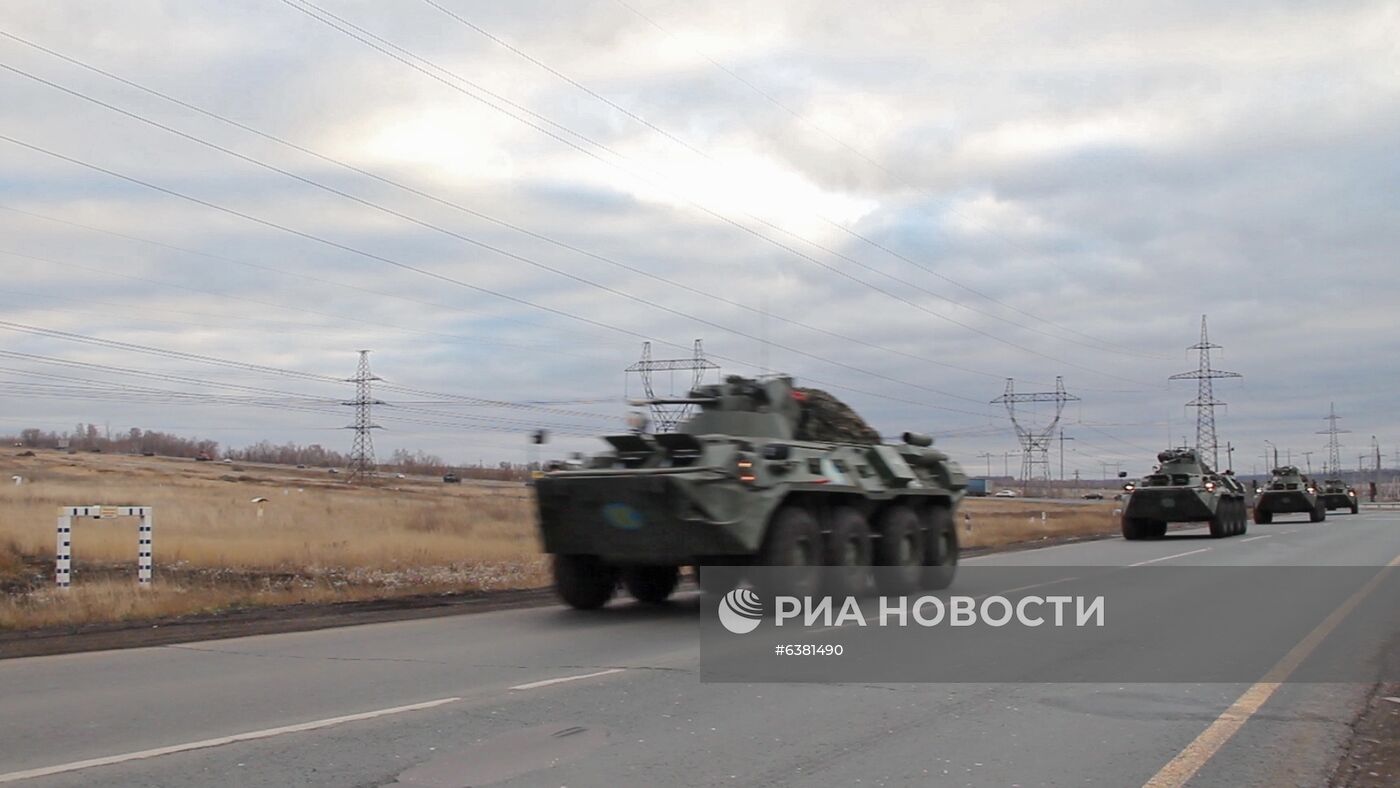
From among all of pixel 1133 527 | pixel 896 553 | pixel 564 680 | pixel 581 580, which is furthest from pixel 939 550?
pixel 1133 527

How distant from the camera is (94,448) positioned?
119375 mm

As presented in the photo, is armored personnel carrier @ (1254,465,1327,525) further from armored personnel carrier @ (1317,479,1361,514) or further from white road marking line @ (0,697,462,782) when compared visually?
white road marking line @ (0,697,462,782)

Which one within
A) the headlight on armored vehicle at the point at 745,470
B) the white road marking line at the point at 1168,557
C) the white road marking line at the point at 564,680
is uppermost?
the headlight on armored vehicle at the point at 745,470

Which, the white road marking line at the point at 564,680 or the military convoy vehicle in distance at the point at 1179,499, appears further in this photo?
the military convoy vehicle in distance at the point at 1179,499

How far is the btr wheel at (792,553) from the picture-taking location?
1327 cm

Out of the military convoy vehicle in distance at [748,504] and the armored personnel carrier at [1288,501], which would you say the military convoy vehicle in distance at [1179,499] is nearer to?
the armored personnel carrier at [1288,501]

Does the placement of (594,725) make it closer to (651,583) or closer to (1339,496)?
(651,583)

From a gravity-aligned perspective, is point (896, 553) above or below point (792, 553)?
below

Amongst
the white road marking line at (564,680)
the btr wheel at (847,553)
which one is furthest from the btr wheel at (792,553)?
the white road marking line at (564,680)

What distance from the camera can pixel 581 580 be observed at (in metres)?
14.7

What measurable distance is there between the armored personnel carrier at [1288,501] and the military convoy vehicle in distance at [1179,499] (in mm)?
12066

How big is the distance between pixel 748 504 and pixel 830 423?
350 cm

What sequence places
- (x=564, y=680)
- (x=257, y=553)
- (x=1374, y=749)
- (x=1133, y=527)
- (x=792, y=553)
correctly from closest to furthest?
(x=1374, y=749) < (x=564, y=680) < (x=792, y=553) < (x=257, y=553) < (x=1133, y=527)

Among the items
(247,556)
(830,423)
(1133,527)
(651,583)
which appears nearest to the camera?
(651,583)
